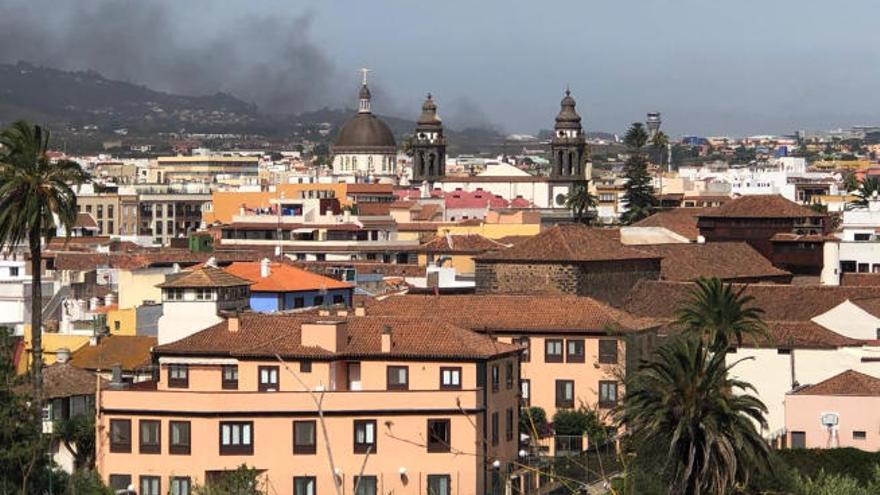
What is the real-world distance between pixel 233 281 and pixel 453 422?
45.3 feet

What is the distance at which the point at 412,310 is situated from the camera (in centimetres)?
6234

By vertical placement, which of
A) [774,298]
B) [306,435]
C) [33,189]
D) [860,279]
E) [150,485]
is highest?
[33,189]

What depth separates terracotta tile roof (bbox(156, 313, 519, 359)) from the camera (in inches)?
1955

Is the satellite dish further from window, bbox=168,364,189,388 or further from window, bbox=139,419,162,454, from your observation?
window, bbox=139,419,162,454

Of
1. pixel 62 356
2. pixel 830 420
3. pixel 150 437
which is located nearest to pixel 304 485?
pixel 150 437

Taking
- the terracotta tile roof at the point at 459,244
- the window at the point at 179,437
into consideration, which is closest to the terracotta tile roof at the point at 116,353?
the window at the point at 179,437

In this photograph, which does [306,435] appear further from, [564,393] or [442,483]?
[564,393]

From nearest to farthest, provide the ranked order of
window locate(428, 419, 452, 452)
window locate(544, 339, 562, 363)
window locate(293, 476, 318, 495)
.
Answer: window locate(293, 476, 318, 495) < window locate(428, 419, 452, 452) < window locate(544, 339, 562, 363)

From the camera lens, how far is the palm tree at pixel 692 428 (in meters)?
39.2

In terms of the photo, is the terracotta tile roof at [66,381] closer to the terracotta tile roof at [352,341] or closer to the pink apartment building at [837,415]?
the terracotta tile roof at [352,341]

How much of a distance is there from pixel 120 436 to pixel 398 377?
617cm

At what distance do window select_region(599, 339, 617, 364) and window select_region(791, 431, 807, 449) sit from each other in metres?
7.97

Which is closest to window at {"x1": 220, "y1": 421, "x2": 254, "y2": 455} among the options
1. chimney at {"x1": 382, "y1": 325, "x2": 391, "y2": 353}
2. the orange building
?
the orange building

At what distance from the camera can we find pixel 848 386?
2066 inches
